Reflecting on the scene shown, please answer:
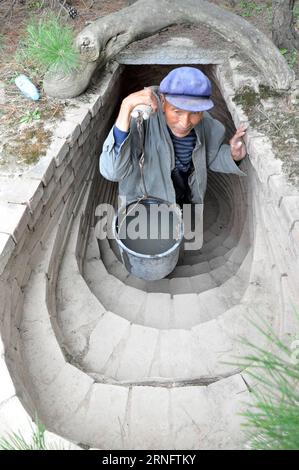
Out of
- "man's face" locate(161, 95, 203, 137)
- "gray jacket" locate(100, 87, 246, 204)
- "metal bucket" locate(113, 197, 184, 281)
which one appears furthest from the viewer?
"metal bucket" locate(113, 197, 184, 281)

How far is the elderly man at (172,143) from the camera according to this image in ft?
10.2

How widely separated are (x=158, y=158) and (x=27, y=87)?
168cm

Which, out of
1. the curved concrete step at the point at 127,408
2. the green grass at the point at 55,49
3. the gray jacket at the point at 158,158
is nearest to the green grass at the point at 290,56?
the gray jacket at the point at 158,158

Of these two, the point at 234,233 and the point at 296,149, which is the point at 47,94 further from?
the point at 234,233

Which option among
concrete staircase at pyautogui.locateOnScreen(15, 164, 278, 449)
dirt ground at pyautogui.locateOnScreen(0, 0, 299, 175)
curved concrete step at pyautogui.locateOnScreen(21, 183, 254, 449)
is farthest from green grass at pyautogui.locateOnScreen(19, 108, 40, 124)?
curved concrete step at pyautogui.locateOnScreen(21, 183, 254, 449)

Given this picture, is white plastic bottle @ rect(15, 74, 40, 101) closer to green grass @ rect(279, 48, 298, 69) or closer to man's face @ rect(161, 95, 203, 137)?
man's face @ rect(161, 95, 203, 137)

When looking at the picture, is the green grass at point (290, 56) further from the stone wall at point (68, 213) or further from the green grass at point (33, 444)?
the green grass at point (33, 444)

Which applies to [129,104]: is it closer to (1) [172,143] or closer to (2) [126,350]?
(1) [172,143]

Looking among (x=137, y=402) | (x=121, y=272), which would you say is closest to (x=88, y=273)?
(x=121, y=272)

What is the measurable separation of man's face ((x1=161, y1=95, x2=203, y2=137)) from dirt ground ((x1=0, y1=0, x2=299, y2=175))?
1204 mm

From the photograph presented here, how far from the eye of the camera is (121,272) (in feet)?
16.0

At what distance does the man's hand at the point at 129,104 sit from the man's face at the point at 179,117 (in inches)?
5.2

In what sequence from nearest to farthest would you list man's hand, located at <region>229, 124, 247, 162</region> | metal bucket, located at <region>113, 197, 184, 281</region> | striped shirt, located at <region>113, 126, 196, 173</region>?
1. striped shirt, located at <region>113, 126, 196, 173</region>
2. man's hand, located at <region>229, 124, 247, 162</region>
3. metal bucket, located at <region>113, 197, 184, 281</region>

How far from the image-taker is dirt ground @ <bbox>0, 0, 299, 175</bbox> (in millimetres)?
3766
